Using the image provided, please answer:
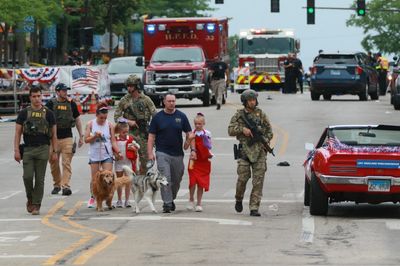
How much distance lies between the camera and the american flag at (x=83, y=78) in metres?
48.7

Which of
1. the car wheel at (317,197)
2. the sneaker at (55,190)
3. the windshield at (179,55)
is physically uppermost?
the windshield at (179,55)

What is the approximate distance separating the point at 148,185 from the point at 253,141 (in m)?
1.63

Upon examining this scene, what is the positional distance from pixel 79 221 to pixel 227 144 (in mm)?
15669

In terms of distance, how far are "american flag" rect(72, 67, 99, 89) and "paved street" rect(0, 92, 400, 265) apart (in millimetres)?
21892

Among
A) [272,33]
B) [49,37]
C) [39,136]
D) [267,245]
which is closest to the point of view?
[267,245]

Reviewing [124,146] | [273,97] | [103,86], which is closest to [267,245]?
[124,146]

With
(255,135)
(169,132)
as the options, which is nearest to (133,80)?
(169,132)

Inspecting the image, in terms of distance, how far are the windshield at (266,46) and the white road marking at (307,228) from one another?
1930 inches

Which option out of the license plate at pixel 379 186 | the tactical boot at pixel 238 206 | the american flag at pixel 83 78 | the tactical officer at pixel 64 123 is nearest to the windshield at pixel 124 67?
the american flag at pixel 83 78

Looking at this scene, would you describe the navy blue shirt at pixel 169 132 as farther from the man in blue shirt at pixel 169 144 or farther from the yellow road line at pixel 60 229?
the yellow road line at pixel 60 229

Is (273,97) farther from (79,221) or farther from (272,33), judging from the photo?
(79,221)

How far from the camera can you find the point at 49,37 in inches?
3248

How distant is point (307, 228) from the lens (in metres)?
17.3

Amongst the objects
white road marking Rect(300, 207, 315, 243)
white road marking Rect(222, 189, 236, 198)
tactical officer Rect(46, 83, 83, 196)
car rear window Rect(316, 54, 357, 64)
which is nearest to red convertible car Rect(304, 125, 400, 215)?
white road marking Rect(300, 207, 315, 243)
